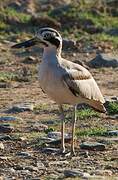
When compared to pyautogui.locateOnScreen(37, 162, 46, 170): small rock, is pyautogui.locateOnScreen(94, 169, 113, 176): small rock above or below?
above

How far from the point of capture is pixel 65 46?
61.9ft

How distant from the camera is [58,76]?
9438 millimetres

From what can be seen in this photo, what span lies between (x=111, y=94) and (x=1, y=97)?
71.8 inches

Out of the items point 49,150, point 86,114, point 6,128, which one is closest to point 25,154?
point 49,150

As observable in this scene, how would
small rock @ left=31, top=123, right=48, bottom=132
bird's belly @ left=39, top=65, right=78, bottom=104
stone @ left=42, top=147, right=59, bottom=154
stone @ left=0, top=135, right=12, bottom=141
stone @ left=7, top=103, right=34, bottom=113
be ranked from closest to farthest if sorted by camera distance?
bird's belly @ left=39, top=65, right=78, bottom=104 < stone @ left=42, top=147, right=59, bottom=154 < stone @ left=0, top=135, right=12, bottom=141 < small rock @ left=31, top=123, right=48, bottom=132 < stone @ left=7, top=103, right=34, bottom=113

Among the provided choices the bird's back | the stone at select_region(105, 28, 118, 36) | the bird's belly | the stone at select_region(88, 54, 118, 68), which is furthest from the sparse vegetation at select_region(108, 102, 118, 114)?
the stone at select_region(105, 28, 118, 36)

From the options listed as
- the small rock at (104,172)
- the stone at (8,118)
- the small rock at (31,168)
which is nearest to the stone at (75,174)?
the small rock at (104,172)

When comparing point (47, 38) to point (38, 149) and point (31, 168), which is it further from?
point (31, 168)

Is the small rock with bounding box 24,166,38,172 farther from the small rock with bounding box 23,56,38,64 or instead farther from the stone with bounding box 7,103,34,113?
the small rock with bounding box 23,56,38,64

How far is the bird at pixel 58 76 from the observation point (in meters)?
9.44

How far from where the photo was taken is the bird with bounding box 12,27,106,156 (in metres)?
9.44

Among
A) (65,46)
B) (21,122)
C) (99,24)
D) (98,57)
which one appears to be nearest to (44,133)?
(21,122)

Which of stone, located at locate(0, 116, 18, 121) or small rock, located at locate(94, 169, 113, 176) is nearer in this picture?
small rock, located at locate(94, 169, 113, 176)

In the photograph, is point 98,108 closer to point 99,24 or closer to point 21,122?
point 21,122
